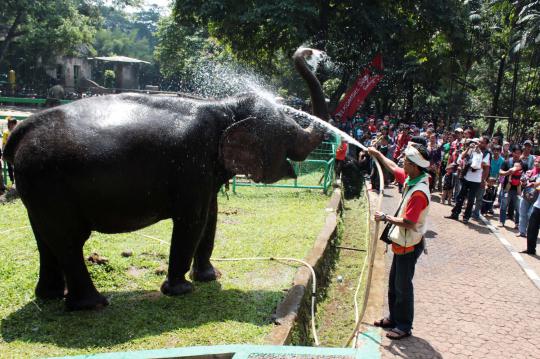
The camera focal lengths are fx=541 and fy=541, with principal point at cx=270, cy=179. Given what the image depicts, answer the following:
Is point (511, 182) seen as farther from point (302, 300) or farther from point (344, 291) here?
point (302, 300)

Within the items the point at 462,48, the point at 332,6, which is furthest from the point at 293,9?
the point at 462,48

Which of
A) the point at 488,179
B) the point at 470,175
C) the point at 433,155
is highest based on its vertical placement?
the point at 433,155

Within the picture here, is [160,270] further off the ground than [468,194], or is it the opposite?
[468,194]

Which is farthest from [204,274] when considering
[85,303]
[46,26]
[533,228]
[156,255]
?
[46,26]

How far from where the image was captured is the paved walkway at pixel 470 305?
5371 millimetres

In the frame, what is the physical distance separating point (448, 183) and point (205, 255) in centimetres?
842

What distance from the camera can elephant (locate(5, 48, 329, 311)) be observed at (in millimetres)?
Result: 4918

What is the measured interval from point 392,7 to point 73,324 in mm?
19038

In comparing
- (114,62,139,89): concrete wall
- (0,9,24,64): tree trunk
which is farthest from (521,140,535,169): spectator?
(114,62,139,89): concrete wall

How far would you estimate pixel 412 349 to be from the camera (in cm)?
529

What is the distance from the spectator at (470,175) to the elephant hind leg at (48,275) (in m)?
8.42

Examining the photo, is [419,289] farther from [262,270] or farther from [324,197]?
[324,197]

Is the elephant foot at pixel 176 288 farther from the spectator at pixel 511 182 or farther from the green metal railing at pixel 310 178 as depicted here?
the spectator at pixel 511 182

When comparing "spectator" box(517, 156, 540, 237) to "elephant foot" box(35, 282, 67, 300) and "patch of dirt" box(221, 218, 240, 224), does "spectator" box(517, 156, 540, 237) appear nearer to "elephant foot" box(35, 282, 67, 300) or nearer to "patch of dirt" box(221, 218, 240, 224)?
"patch of dirt" box(221, 218, 240, 224)
